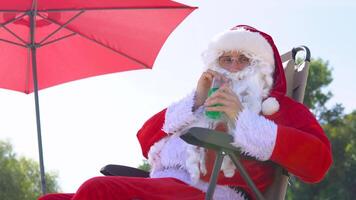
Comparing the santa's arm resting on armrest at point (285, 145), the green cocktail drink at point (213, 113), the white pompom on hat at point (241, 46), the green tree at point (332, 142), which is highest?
the green tree at point (332, 142)

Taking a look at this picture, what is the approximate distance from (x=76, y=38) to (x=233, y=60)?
190 centimetres

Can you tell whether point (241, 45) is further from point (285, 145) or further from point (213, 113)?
point (285, 145)

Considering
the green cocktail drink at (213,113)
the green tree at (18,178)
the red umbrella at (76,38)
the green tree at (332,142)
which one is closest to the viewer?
the green cocktail drink at (213,113)

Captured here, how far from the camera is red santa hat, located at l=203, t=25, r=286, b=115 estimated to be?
327 centimetres

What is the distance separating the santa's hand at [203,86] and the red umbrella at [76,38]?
1460 mm

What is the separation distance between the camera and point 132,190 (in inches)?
104

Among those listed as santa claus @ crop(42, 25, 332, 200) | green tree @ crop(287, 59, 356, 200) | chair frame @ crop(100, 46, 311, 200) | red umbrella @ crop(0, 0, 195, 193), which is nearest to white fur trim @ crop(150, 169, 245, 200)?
santa claus @ crop(42, 25, 332, 200)

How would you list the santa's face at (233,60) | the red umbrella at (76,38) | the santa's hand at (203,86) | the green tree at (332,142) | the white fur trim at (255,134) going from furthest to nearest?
the green tree at (332,142) → the red umbrella at (76,38) → the santa's face at (233,60) → the santa's hand at (203,86) → the white fur trim at (255,134)

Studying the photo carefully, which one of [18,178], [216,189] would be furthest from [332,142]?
[216,189]

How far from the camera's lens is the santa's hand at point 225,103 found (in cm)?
277

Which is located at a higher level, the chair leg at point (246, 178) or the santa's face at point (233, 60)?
the santa's face at point (233, 60)

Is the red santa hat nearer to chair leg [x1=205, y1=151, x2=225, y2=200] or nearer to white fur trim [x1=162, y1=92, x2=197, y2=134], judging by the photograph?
white fur trim [x1=162, y1=92, x2=197, y2=134]

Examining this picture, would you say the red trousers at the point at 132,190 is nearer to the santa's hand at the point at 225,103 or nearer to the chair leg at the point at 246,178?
the chair leg at the point at 246,178

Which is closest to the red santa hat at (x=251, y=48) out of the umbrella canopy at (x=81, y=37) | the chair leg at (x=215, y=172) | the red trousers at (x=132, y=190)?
the red trousers at (x=132, y=190)
